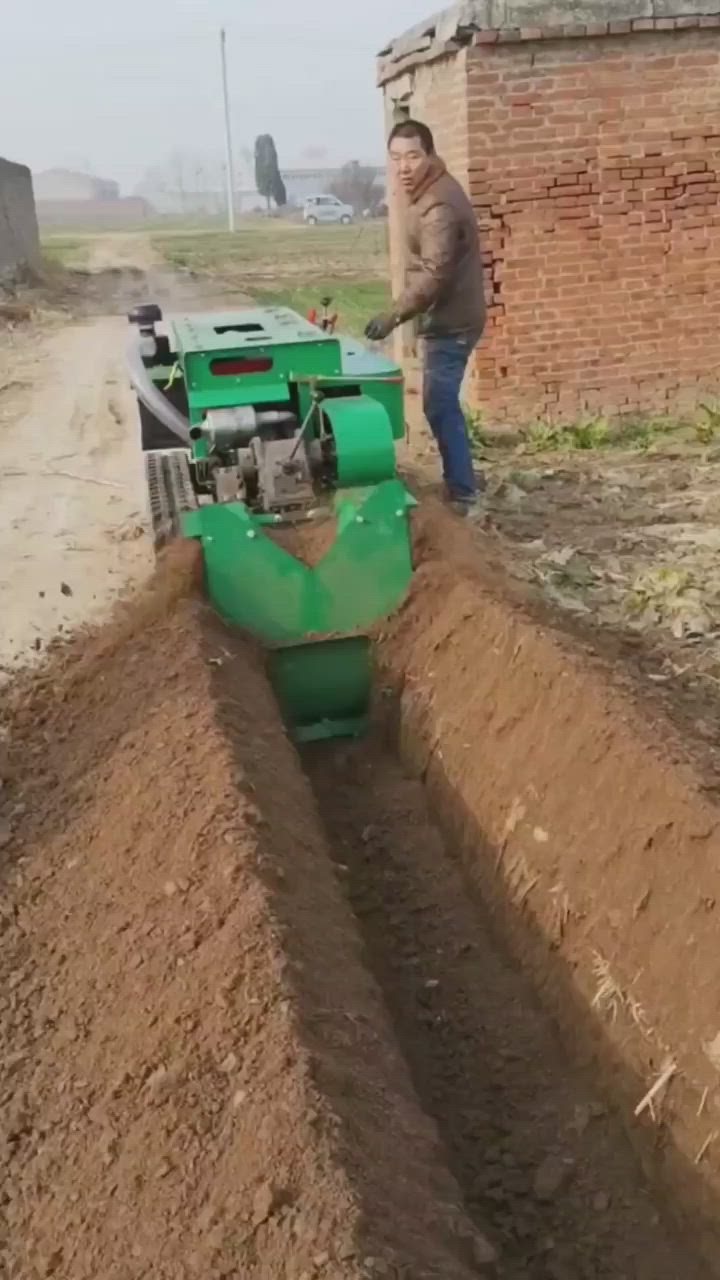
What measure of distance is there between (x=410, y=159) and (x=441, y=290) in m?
0.64

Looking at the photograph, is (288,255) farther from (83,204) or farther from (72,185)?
(72,185)

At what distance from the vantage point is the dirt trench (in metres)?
2.67

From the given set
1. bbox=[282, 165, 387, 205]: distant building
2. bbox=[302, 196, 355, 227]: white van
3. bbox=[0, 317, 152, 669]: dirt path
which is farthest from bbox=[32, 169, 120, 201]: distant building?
bbox=[0, 317, 152, 669]: dirt path

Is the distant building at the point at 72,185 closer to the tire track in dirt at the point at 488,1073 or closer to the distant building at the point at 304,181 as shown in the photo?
the distant building at the point at 304,181

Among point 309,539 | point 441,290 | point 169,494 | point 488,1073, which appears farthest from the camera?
point 441,290

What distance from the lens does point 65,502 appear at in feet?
30.6

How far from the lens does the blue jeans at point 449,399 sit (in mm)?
7051

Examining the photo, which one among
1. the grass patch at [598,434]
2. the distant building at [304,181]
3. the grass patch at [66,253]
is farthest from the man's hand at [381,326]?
the distant building at [304,181]

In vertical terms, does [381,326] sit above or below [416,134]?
below

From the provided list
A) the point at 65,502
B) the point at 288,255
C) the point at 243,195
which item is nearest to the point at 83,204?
the point at 243,195

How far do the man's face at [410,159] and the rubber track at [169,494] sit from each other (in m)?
1.92

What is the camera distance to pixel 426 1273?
2330 mm

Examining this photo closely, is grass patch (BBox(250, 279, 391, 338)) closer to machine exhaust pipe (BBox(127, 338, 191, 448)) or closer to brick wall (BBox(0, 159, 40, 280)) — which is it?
brick wall (BBox(0, 159, 40, 280))

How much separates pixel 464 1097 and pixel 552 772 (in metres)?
1.06
